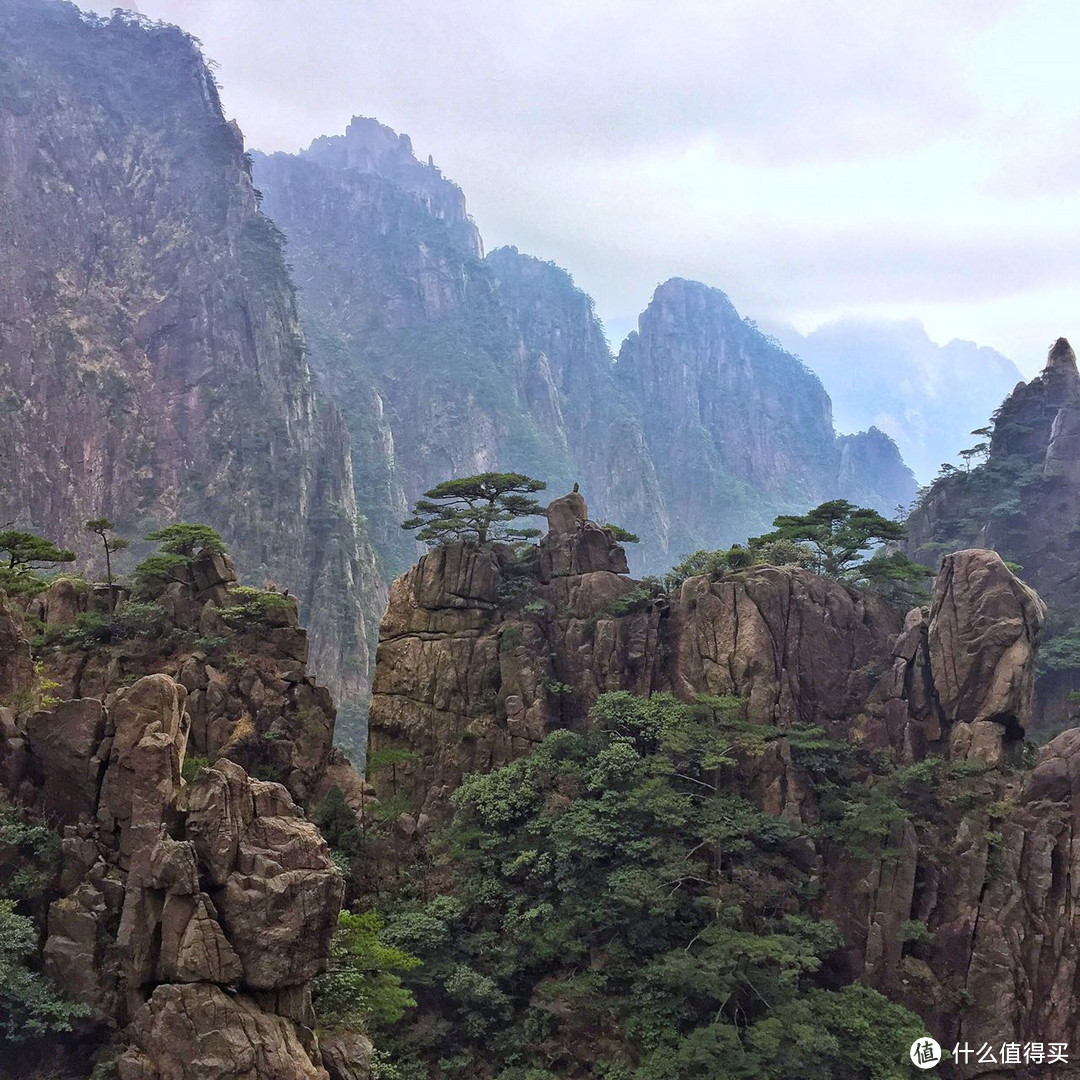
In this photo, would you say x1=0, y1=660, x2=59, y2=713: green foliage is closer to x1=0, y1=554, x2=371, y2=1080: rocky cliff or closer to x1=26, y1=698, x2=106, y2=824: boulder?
x1=0, y1=554, x2=371, y2=1080: rocky cliff

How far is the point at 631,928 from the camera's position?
67.4 ft

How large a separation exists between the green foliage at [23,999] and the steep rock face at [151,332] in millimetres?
56146

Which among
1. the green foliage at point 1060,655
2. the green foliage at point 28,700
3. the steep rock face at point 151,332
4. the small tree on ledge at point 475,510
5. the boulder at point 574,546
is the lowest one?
the green foliage at point 28,700

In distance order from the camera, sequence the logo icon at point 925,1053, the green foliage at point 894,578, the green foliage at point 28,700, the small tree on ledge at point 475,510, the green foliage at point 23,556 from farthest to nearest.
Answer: the small tree on ledge at point 475,510 → the green foliage at point 894,578 → the green foliage at point 23,556 → the logo icon at point 925,1053 → the green foliage at point 28,700

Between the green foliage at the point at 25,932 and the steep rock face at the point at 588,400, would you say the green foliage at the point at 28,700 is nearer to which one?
the green foliage at the point at 25,932

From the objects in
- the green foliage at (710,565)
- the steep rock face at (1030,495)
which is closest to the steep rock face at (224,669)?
the green foliage at (710,565)

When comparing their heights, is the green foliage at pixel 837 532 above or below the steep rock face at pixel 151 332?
below

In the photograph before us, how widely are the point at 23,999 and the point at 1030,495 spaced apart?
45.9 meters

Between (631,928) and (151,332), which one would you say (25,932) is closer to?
(631,928)

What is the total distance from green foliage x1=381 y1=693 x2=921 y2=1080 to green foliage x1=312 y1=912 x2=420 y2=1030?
1319 millimetres

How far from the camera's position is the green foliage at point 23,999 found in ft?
39.3

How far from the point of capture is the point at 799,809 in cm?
2270

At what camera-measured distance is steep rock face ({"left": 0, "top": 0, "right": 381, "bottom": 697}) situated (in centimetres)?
6712

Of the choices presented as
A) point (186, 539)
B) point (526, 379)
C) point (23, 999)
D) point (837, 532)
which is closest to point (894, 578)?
point (837, 532)
